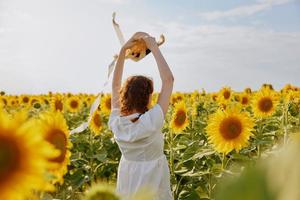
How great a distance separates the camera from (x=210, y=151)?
4.91 meters

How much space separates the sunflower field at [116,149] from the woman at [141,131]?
56 cm

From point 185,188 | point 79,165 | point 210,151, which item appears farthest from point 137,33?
point 79,165

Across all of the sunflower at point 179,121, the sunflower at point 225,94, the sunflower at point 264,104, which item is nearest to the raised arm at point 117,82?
the sunflower at point 179,121

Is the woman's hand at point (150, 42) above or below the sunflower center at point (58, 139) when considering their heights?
above

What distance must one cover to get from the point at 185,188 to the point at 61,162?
322 centimetres

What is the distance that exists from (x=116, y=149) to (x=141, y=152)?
297 cm

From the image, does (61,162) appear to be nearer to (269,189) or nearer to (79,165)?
(269,189)

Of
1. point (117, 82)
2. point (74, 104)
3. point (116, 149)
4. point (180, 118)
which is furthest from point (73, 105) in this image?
point (117, 82)

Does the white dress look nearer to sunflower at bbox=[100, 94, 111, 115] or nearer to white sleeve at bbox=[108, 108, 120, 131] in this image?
white sleeve at bbox=[108, 108, 120, 131]

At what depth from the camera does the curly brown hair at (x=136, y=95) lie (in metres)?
4.02

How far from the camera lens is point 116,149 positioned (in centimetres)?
698

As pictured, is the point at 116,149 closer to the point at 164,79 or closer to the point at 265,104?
the point at 265,104

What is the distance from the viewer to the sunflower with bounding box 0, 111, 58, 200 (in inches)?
26.0

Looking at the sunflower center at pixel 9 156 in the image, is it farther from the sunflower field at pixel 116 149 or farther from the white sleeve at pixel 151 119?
the white sleeve at pixel 151 119
